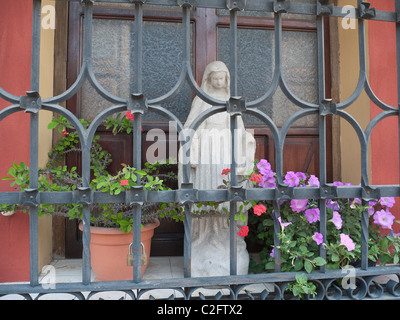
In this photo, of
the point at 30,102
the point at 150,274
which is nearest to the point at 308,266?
the point at 150,274

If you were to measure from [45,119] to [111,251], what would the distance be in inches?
41.8

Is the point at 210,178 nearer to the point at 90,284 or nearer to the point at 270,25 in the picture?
the point at 90,284

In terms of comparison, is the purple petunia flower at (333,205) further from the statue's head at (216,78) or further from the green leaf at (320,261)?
the statue's head at (216,78)

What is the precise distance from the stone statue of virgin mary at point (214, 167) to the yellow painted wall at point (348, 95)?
0.95m

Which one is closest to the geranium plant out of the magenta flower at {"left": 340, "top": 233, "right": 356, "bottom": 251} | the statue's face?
the magenta flower at {"left": 340, "top": 233, "right": 356, "bottom": 251}

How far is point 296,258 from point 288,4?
49.2 inches

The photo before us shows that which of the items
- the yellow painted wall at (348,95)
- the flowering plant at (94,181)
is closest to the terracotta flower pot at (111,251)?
the flowering plant at (94,181)

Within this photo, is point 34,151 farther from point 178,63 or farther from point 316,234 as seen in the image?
point 178,63

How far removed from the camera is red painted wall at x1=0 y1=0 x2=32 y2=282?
1.89 meters

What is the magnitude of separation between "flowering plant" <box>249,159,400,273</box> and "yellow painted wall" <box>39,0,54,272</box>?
58.5 inches

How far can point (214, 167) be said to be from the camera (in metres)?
2.03

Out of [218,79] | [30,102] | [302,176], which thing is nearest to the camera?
[30,102]

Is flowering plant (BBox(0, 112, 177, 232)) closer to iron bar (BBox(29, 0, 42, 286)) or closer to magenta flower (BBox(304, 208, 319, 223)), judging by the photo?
iron bar (BBox(29, 0, 42, 286))

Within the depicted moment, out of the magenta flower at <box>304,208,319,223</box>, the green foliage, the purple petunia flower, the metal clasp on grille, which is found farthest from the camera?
the purple petunia flower
